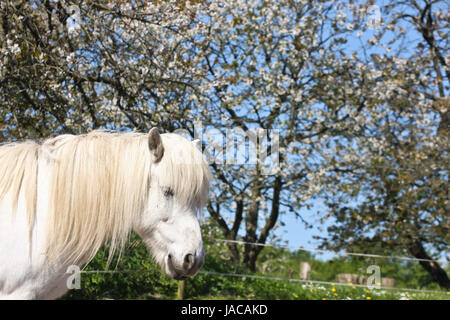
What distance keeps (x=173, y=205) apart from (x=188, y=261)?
27 cm

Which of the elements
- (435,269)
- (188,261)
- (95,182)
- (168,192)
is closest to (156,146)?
(168,192)

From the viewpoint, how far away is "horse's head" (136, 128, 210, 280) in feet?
→ 7.20

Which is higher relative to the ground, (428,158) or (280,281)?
(428,158)

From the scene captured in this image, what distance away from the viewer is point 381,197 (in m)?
9.44

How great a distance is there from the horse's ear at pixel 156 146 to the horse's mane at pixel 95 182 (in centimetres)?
3

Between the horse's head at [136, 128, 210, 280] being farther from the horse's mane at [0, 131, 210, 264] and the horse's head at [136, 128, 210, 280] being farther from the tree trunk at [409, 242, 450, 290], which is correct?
the tree trunk at [409, 242, 450, 290]

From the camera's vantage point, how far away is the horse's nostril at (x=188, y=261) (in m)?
2.15

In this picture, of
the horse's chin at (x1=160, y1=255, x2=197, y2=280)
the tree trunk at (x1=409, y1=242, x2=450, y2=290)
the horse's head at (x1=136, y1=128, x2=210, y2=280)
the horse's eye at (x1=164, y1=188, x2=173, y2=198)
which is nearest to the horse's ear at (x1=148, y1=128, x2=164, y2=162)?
the horse's head at (x1=136, y1=128, x2=210, y2=280)

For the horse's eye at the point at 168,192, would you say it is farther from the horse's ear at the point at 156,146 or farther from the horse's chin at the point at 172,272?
the horse's chin at the point at 172,272

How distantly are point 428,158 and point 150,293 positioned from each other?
5.97 m

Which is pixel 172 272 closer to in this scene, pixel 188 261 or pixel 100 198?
pixel 188 261

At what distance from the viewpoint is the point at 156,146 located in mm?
2318
